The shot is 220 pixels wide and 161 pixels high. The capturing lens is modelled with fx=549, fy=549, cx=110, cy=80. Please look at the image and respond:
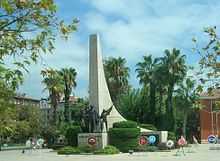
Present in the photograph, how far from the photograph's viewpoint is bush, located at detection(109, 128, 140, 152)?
5916 centimetres

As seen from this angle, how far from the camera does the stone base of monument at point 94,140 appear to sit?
190 feet

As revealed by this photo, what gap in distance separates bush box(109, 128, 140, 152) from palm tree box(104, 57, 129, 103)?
3110cm

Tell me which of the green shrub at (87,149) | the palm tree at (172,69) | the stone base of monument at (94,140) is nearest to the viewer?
the green shrub at (87,149)

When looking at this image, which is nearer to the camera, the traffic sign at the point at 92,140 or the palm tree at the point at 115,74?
the traffic sign at the point at 92,140

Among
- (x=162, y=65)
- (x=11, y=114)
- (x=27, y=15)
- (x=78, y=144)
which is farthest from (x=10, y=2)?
(x=162, y=65)

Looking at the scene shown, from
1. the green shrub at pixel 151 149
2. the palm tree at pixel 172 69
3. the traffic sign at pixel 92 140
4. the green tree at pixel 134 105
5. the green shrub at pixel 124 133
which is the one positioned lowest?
the green shrub at pixel 151 149

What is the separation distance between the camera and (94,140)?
58219mm

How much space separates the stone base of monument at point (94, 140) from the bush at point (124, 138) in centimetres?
98

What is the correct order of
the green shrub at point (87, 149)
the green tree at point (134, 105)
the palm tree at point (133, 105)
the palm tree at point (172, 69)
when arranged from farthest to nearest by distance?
the palm tree at point (133, 105) < the green tree at point (134, 105) < the palm tree at point (172, 69) < the green shrub at point (87, 149)

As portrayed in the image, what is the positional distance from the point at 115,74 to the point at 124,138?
32053 millimetres

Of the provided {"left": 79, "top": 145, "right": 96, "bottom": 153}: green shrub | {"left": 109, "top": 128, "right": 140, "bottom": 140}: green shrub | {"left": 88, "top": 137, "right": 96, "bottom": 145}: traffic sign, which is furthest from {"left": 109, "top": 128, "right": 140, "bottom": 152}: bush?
{"left": 79, "top": 145, "right": 96, "bottom": 153}: green shrub

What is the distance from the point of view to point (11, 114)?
23.3 ft

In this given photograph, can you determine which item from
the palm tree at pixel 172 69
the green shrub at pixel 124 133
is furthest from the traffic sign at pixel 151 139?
Result: the palm tree at pixel 172 69

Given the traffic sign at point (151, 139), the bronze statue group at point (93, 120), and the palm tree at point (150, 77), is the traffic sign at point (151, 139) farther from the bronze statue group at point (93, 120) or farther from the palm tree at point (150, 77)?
the palm tree at point (150, 77)
